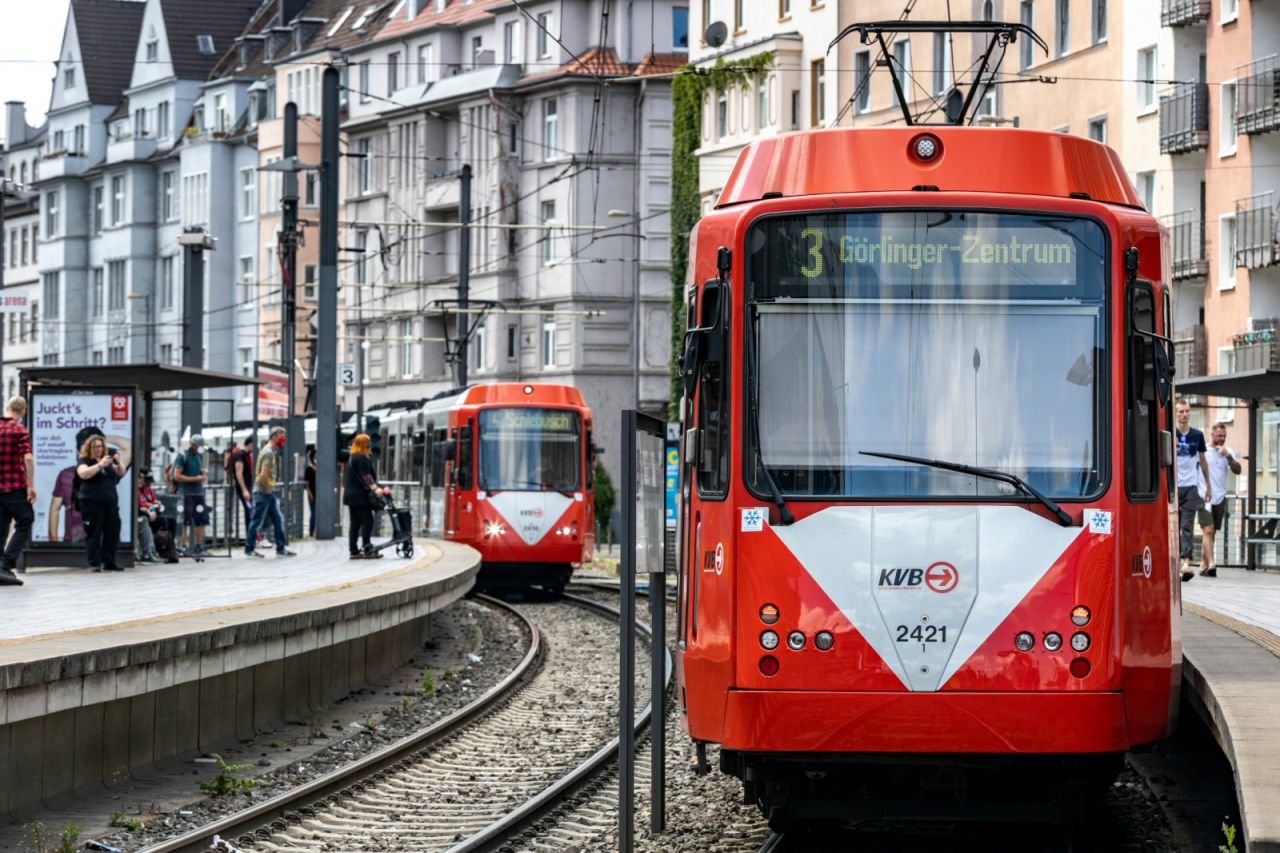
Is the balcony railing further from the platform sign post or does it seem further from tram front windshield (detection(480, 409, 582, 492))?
the platform sign post

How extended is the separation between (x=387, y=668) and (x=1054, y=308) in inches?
489

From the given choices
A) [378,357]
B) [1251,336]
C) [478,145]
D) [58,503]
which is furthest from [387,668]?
[378,357]

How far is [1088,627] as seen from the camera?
10453mm

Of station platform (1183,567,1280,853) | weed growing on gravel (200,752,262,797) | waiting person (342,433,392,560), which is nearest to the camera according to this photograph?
station platform (1183,567,1280,853)

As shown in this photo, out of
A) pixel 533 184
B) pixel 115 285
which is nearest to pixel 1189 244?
pixel 533 184

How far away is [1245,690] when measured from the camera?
11.9 m

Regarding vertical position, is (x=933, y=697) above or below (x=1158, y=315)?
below

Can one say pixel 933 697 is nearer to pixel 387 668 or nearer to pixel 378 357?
pixel 387 668

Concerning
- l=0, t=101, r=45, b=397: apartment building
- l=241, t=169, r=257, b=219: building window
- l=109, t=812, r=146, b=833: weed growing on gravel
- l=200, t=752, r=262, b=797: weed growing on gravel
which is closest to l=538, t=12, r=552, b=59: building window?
l=241, t=169, r=257, b=219: building window

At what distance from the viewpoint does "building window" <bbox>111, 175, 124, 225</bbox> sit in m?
97.1

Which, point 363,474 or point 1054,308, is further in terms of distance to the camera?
point 363,474

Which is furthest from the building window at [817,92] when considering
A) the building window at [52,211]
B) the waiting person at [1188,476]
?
the building window at [52,211]

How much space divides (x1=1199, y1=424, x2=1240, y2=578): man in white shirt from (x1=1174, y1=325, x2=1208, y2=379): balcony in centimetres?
2545

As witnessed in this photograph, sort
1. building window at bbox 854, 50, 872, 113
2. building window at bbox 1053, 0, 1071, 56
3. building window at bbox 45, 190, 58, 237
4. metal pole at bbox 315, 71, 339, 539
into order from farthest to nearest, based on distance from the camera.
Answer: building window at bbox 45, 190, 58, 237 < building window at bbox 854, 50, 872, 113 < building window at bbox 1053, 0, 1071, 56 < metal pole at bbox 315, 71, 339, 539
